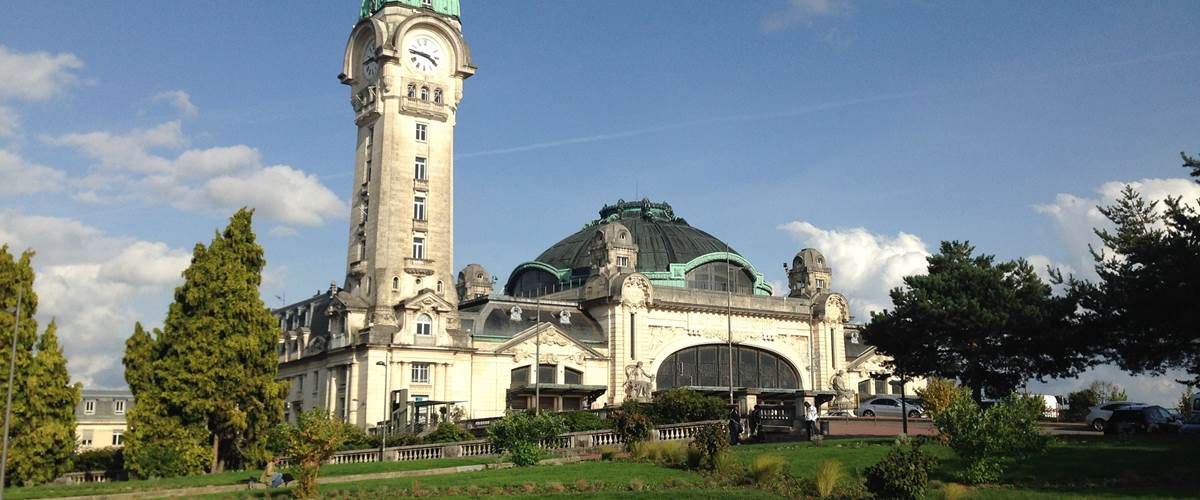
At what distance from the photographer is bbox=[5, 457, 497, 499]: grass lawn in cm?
3788

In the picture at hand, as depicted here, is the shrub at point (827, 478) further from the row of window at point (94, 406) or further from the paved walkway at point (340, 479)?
the row of window at point (94, 406)

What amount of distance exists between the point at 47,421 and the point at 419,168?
37.0 meters

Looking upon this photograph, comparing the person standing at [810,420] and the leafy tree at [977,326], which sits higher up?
the leafy tree at [977,326]

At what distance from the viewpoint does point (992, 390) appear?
5691 centimetres

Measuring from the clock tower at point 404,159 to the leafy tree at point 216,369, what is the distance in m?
24.5

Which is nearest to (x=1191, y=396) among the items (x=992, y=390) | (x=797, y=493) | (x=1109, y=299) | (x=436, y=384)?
(x=992, y=390)

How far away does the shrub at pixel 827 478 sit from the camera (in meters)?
30.4

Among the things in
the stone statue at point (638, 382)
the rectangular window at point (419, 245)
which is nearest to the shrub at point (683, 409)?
the stone statue at point (638, 382)

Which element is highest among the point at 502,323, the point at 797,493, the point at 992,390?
the point at 502,323

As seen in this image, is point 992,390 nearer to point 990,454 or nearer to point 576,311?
point 990,454

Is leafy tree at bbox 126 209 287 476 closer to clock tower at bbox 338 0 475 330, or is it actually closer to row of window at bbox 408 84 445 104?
clock tower at bbox 338 0 475 330

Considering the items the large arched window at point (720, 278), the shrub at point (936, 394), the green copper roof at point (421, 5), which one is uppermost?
the green copper roof at point (421, 5)

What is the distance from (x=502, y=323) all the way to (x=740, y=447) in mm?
38507

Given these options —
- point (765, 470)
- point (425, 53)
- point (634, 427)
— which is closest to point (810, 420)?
point (634, 427)
